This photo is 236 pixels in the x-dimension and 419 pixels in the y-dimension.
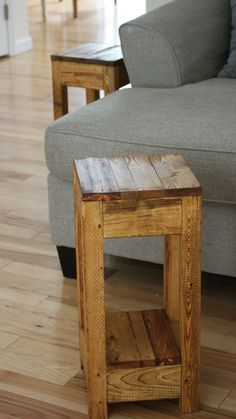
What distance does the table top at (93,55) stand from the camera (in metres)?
2.88

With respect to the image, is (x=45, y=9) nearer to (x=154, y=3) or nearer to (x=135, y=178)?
(x=154, y=3)

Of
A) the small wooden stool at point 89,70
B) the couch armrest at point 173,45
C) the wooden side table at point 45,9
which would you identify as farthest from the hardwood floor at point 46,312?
the wooden side table at point 45,9

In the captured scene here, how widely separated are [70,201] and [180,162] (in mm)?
535

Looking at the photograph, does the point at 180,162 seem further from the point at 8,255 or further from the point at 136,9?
the point at 136,9

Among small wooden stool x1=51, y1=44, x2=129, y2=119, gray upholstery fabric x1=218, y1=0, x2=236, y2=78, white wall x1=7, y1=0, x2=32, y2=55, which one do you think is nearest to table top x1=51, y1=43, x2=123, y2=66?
small wooden stool x1=51, y1=44, x2=129, y2=119

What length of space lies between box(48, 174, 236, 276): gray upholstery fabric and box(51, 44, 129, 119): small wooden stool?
0.61 metres

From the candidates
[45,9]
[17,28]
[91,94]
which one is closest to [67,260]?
[91,94]

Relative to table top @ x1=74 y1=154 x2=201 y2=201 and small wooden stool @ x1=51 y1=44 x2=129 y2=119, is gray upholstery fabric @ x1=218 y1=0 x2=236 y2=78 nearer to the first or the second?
small wooden stool @ x1=51 y1=44 x2=129 y2=119

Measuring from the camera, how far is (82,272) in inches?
72.6

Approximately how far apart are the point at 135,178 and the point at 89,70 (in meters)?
1.16

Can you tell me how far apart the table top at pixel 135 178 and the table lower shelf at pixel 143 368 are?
1.17ft

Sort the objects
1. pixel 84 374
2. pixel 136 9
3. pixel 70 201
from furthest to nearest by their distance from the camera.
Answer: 1. pixel 136 9
2. pixel 70 201
3. pixel 84 374

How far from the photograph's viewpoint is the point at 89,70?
9.52 feet

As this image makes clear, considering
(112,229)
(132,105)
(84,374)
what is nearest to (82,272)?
(112,229)
